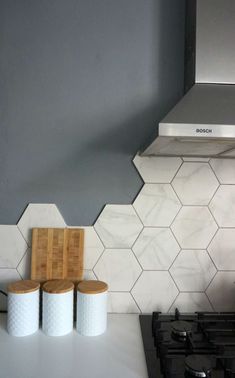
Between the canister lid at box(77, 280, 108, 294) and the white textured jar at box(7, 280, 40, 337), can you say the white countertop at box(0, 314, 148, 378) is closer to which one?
the white textured jar at box(7, 280, 40, 337)

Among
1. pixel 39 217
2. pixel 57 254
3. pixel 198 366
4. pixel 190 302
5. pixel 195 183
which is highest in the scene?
pixel 195 183

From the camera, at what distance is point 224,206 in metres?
1.17

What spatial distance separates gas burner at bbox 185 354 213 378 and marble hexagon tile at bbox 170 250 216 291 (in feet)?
1.07

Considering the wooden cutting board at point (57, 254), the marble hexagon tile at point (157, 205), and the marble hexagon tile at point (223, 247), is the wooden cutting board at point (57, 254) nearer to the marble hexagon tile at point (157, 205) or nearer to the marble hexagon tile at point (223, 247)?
the marble hexagon tile at point (157, 205)

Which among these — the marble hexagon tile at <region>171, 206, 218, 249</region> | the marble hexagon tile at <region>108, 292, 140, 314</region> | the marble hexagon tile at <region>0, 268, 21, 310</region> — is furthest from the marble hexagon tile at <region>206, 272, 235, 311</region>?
the marble hexagon tile at <region>0, 268, 21, 310</region>

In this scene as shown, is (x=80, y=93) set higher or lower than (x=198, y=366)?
higher

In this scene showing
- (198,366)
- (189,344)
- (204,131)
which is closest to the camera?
(204,131)

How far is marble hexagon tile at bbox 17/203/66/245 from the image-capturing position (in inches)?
45.1

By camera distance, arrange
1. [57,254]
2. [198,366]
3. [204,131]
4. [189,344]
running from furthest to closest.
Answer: [57,254] → [189,344] → [198,366] → [204,131]

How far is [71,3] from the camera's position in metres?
1.13

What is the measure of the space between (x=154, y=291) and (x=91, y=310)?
296 millimetres

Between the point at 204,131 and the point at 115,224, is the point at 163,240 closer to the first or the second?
the point at 115,224

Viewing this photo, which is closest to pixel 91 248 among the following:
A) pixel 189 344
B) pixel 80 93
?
pixel 189 344

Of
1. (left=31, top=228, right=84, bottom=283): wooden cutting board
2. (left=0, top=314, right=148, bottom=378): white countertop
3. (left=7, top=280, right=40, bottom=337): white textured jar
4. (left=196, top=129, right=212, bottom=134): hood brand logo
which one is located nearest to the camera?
(left=196, top=129, right=212, bottom=134): hood brand logo
